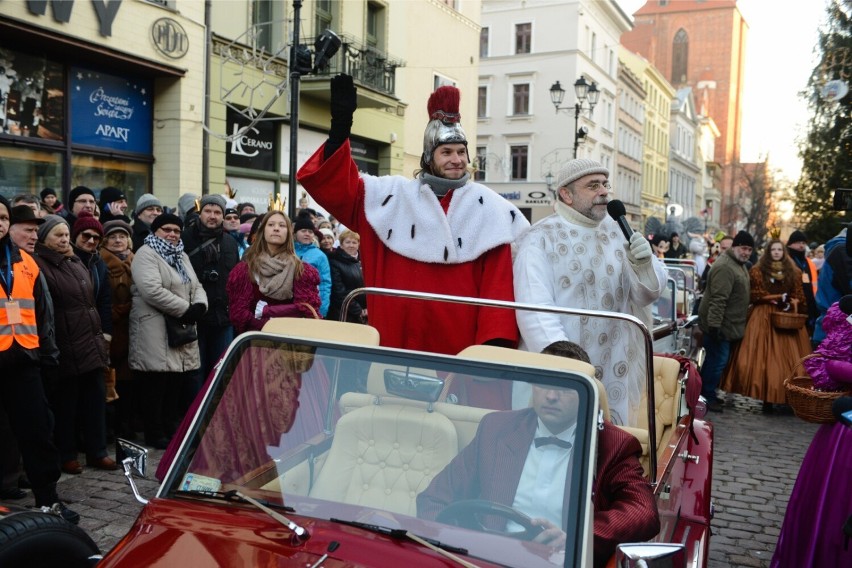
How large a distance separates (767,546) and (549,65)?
43038 millimetres

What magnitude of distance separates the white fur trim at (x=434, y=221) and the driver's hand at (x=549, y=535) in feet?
5.96

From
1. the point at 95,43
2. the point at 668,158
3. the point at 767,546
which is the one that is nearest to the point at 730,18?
the point at 668,158

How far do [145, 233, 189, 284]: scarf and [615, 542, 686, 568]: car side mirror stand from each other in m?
5.23

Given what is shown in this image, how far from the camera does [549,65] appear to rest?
45.8 metres

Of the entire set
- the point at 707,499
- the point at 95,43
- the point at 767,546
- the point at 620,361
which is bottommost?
the point at 767,546

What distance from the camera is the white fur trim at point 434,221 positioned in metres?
3.92

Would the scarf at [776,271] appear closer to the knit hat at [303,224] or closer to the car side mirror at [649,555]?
the knit hat at [303,224]

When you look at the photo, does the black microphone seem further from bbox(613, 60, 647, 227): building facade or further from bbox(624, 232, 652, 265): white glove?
bbox(613, 60, 647, 227): building facade

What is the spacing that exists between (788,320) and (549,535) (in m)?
8.23

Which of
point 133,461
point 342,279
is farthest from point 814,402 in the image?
point 342,279

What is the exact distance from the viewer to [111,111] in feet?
45.0

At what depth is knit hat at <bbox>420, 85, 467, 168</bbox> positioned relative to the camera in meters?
3.92

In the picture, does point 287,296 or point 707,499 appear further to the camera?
point 287,296

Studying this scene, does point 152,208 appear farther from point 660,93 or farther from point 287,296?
point 660,93
